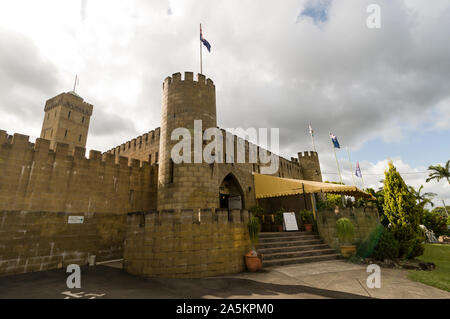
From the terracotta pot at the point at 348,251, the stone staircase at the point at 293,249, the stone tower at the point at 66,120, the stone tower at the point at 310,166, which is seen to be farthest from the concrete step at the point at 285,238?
the stone tower at the point at 66,120

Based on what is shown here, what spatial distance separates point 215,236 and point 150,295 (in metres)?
3.12

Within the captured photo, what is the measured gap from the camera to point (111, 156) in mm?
12414

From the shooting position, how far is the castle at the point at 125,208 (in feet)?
25.1

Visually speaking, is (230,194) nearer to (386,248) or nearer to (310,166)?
(386,248)

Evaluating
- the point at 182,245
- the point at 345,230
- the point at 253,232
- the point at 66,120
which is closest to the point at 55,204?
the point at 182,245

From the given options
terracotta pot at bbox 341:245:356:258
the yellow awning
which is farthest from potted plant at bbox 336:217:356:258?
the yellow awning

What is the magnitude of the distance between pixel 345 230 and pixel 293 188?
15.9ft

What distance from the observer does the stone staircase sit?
9008 millimetres

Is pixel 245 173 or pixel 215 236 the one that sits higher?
pixel 245 173

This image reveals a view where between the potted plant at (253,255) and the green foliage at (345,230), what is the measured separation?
479cm

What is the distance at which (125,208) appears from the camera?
12.4 metres

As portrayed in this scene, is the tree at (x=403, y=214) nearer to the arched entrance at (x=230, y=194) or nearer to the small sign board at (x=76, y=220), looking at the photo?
the arched entrance at (x=230, y=194)

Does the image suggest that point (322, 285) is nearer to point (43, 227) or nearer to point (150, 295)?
point (150, 295)
